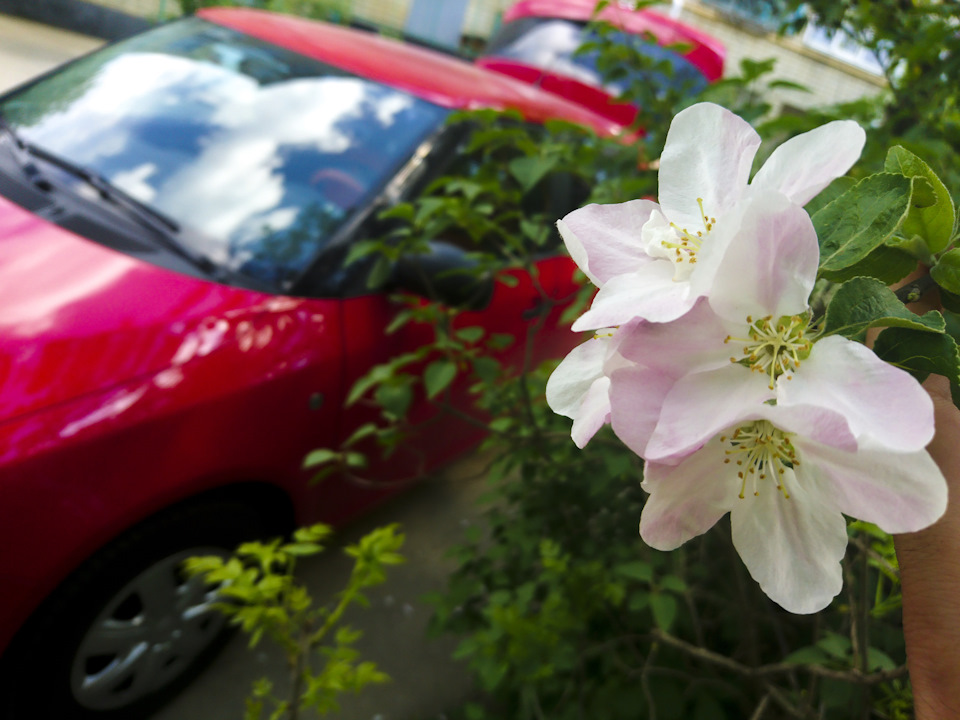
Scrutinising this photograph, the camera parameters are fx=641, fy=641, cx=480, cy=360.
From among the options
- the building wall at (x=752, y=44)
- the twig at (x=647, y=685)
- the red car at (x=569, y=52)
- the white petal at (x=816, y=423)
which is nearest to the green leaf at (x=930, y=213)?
the white petal at (x=816, y=423)

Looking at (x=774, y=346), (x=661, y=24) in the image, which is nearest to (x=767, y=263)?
(x=774, y=346)

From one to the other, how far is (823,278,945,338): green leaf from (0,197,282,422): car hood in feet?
5.12

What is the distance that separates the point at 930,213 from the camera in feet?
1.72

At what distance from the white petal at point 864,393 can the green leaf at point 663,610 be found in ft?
3.60

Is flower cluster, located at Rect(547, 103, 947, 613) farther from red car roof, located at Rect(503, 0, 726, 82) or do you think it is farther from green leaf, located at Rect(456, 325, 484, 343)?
red car roof, located at Rect(503, 0, 726, 82)

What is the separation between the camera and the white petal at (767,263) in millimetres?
450

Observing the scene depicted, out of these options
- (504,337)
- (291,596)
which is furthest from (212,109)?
(291,596)

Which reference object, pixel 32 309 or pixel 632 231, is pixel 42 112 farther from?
pixel 632 231

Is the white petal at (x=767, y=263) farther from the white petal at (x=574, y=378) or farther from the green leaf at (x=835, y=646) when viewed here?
the green leaf at (x=835, y=646)

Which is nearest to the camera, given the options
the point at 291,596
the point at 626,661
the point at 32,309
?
the point at 291,596

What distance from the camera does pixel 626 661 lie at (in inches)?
75.7

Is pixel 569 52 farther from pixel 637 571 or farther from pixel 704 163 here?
pixel 704 163

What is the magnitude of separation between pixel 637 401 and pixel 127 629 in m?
1.88

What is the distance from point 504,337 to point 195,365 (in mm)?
884
